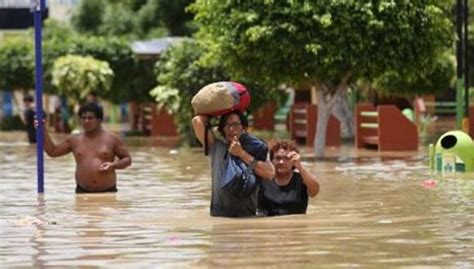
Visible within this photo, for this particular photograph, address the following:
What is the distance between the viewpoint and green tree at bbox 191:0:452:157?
2809 centimetres

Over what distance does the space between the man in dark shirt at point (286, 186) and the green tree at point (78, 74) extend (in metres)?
34.9

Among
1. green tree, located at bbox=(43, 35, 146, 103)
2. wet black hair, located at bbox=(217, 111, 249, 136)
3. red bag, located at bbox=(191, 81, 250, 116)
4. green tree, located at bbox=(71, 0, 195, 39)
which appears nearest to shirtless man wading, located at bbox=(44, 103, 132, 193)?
wet black hair, located at bbox=(217, 111, 249, 136)

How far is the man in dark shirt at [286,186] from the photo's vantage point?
13508mm

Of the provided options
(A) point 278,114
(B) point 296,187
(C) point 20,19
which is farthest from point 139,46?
(B) point 296,187

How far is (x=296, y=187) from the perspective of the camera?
1372cm

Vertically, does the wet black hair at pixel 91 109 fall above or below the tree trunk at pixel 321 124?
above

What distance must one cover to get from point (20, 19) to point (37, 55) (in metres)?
57.9

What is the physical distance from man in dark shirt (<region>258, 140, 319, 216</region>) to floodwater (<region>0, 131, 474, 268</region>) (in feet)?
0.60

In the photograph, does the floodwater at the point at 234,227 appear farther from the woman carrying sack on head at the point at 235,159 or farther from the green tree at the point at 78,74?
the green tree at the point at 78,74

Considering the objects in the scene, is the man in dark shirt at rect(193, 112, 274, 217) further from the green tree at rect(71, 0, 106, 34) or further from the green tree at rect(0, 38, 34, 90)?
the green tree at rect(71, 0, 106, 34)

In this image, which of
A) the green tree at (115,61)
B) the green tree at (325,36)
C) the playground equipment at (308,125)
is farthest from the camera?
the green tree at (115,61)

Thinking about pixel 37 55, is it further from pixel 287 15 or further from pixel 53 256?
pixel 287 15

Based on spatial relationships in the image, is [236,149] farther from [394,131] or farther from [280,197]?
[394,131]

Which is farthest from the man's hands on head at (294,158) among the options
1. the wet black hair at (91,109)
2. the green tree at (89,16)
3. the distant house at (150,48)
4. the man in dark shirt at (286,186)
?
the green tree at (89,16)
